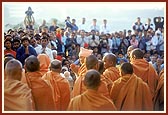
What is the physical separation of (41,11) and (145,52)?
5.14 feet

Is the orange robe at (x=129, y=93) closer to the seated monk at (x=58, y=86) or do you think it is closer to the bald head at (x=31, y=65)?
the seated monk at (x=58, y=86)

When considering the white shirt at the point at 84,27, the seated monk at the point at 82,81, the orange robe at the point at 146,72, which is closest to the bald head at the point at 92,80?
the seated monk at the point at 82,81

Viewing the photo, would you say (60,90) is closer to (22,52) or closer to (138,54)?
(22,52)

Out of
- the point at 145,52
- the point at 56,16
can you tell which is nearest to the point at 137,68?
the point at 145,52

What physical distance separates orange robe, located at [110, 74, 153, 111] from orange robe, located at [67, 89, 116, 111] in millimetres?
421

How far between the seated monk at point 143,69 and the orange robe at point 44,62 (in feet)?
3.75

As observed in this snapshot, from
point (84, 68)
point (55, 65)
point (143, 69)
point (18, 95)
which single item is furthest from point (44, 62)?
point (143, 69)

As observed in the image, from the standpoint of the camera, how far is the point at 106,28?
20.9 feet

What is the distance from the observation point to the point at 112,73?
19.1 ft

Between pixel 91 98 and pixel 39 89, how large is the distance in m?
0.67

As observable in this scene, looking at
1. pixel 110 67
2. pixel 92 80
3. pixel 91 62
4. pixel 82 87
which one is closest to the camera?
pixel 92 80

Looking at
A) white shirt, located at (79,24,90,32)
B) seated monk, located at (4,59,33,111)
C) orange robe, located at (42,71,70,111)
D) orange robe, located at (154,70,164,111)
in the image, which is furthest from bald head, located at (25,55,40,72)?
orange robe, located at (154,70,164,111)

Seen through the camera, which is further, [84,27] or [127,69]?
[84,27]

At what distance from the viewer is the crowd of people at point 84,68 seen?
5055mm
